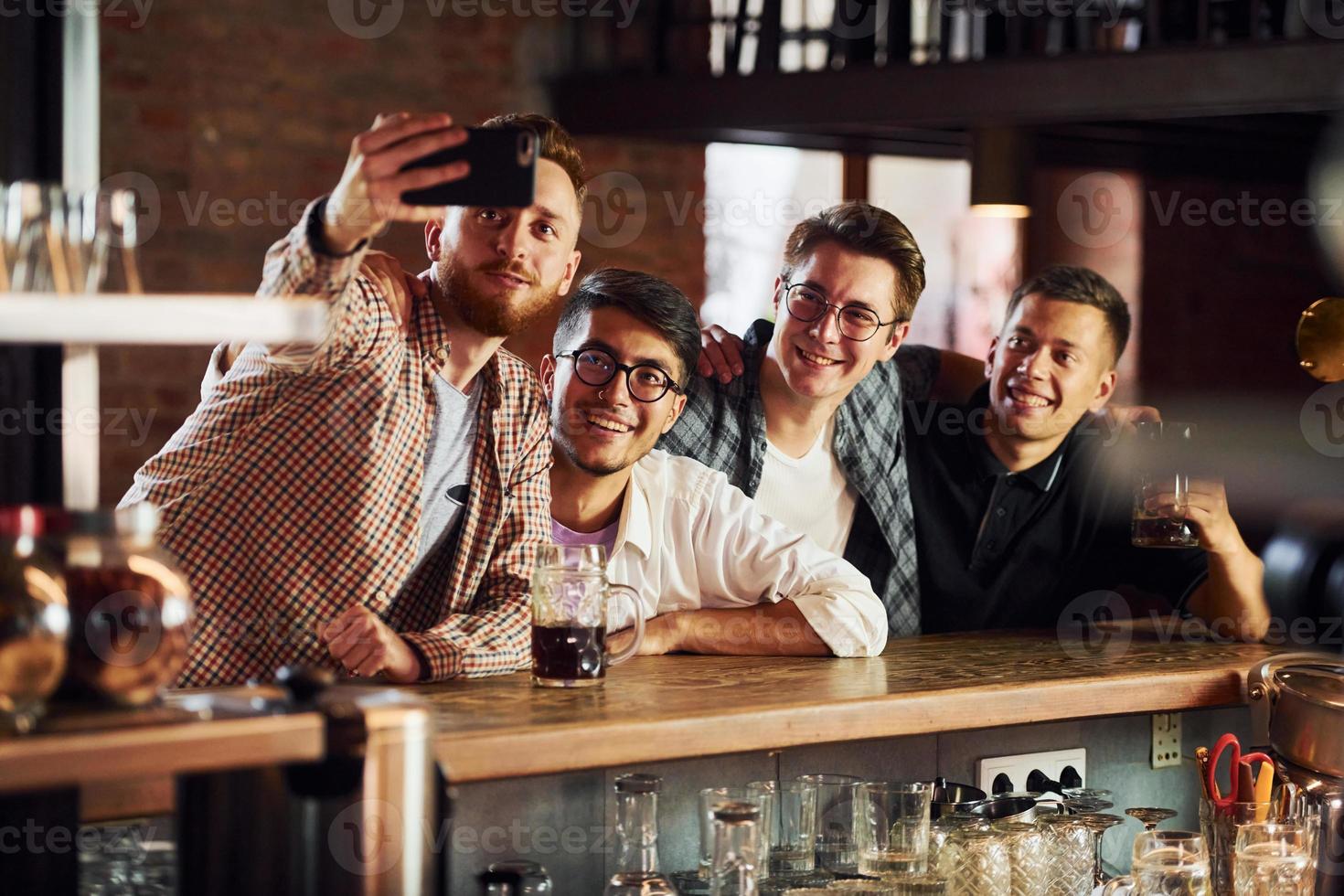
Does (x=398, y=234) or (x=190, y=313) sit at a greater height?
(x=398, y=234)

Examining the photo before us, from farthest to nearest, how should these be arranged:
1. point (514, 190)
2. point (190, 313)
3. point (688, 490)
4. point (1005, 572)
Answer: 1. point (1005, 572)
2. point (688, 490)
3. point (514, 190)
4. point (190, 313)

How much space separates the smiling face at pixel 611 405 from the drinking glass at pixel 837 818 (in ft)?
1.83

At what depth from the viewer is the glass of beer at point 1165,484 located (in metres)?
2.22

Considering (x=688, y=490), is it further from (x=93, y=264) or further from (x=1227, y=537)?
(x=93, y=264)

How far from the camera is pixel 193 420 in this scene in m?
1.91

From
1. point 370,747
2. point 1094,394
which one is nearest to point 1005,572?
point 1094,394

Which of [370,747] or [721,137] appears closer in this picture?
[370,747]

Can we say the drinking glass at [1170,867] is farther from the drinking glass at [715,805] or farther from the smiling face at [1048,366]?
the smiling face at [1048,366]

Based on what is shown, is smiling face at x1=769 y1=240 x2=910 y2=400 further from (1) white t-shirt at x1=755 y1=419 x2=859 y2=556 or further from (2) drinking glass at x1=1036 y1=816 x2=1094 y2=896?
(2) drinking glass at x1=1036 y1=816 x2=1094 y2=896

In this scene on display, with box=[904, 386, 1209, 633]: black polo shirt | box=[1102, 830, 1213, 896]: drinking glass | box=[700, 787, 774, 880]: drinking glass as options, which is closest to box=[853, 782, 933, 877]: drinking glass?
box=[700, 787, 774, 880]: drinking glass

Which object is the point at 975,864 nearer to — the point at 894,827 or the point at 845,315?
the point at 894,827

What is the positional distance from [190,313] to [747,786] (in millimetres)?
859

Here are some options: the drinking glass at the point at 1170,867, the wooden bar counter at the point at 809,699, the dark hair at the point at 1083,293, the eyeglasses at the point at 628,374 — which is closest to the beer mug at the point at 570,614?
the wooden bar counter at the point at 809,699

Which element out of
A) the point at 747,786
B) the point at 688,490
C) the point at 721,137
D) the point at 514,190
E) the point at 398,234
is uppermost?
the point at 721,137
